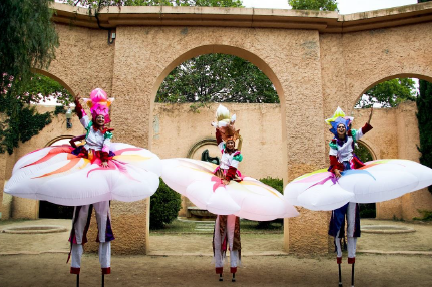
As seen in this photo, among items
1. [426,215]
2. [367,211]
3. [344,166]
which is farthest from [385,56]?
[367,211]

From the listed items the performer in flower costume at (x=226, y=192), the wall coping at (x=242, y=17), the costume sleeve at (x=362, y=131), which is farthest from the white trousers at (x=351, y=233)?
the wall coping at (x=242, y=17)

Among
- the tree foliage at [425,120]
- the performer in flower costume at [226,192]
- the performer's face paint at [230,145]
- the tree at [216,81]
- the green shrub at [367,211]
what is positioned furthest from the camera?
the tree at [216,81]

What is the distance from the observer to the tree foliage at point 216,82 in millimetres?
19672

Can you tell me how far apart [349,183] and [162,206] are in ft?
22.8

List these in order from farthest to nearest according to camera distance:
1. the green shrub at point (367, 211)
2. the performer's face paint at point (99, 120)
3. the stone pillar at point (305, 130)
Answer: the green shrub at point (367, 211) → the stone pillar at point (305, 130) → the performer's face paint at point (99, 120)

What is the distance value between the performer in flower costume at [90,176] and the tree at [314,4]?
19.1m

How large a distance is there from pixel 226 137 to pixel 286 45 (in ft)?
8.65

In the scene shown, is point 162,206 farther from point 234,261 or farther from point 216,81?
point 216,81

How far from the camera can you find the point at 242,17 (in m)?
6.57

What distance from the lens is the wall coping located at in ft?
21.2

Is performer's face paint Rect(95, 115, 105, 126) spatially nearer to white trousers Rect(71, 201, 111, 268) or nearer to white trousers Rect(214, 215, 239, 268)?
white trousers Rect(71, 201, 111, 268)

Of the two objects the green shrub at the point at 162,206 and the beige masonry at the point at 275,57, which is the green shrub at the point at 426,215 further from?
the green shrub at the point at 162,206

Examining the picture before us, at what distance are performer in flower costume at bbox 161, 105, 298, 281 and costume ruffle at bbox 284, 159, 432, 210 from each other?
440mm

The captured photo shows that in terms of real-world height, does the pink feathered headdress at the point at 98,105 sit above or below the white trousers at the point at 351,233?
above
